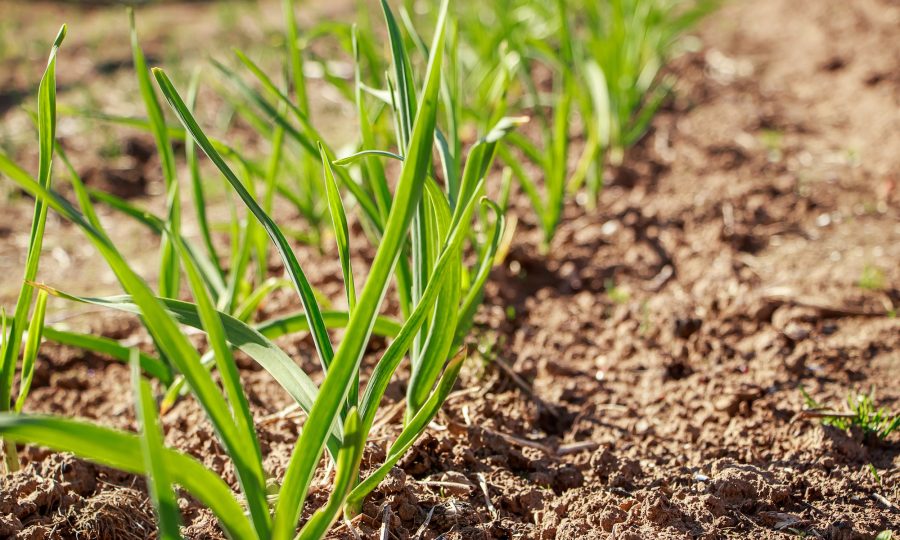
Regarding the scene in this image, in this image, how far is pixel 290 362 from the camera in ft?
3.55

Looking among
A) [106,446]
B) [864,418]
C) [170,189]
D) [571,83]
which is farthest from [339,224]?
[571,83]

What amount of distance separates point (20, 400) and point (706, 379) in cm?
126

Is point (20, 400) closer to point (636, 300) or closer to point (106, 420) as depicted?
point (106, 420)

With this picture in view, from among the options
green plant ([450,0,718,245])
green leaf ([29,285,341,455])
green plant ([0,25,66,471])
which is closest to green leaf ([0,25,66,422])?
green plant ([0,25,66,471])

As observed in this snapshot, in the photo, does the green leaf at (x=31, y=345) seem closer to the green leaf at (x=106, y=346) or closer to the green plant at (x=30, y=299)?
the green plant at (x=30, y=299)

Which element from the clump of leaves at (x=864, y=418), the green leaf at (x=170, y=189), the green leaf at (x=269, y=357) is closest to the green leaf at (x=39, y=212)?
the green leaf at (x=269, y=357)

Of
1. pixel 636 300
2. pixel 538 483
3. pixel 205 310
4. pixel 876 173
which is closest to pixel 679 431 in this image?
pixel 538 483

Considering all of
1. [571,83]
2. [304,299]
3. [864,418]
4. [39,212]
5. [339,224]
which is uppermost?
[571,83]

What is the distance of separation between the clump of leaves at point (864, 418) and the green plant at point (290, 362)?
0.68 metres

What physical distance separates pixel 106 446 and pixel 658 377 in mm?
1181

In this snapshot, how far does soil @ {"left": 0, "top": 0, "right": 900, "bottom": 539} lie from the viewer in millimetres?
1197

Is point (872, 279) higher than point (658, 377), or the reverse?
point (872, 279)

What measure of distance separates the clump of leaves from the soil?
0.07 feet

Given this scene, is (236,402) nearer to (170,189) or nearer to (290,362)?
(290,362)
